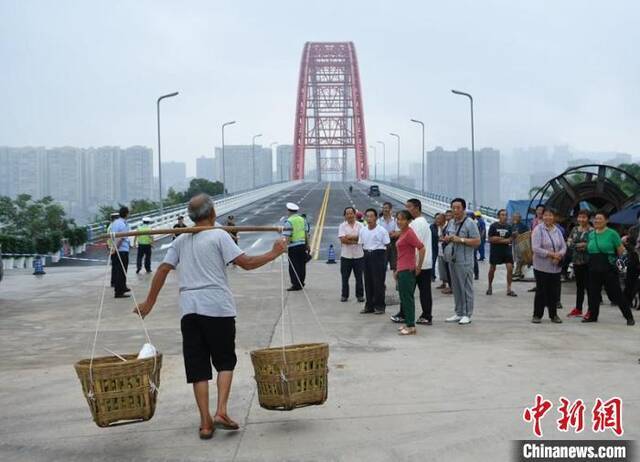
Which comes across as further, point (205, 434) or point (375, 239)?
point (375, 239)

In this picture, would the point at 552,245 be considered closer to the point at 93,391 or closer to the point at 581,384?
the point at 581,384

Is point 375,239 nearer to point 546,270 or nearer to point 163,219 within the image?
point 546,270

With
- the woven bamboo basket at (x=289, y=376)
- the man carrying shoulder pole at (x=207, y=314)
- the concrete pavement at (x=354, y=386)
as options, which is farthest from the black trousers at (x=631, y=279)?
the man carrying shoulder pole at (x=207, y=314)

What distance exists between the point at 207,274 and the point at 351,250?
7281 mm

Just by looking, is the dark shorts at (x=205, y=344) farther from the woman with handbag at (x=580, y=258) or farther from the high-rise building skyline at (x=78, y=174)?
the high-rise building skyline at (x=78, y=174)

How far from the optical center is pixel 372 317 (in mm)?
11172

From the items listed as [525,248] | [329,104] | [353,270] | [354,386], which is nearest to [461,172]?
[329,104]

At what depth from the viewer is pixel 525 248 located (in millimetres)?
14773

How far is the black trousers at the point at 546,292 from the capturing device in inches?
408

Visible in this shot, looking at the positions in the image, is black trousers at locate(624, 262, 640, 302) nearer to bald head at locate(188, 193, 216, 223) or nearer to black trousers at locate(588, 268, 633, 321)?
black trousers at locate(588, 268, 633, 321)

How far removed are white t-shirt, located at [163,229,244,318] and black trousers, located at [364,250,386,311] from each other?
611 centimetres

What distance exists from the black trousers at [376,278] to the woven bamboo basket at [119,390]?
6491mm

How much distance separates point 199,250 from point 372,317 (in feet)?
19.8

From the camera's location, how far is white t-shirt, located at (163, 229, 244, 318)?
539cm
